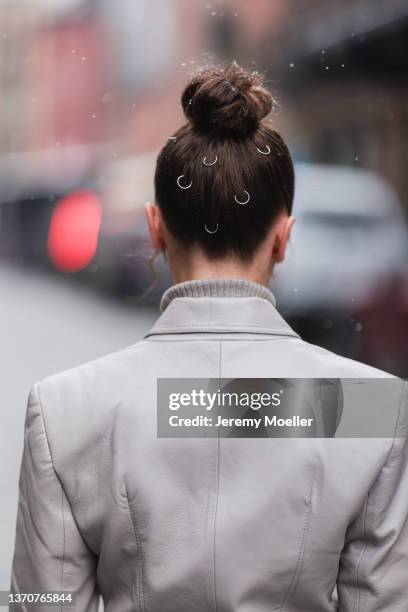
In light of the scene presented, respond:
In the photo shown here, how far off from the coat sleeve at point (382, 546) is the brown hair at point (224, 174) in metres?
0.30

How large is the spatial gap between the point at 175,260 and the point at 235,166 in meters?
0.15

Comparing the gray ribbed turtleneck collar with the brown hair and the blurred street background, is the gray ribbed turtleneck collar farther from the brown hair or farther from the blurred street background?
the blurred street background

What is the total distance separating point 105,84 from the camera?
30.8 feet

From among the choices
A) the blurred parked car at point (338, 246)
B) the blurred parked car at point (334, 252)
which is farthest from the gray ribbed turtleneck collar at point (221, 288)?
the blurred parked car at point (338, 246)

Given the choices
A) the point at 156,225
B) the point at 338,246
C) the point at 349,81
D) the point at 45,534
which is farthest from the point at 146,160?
the point at 45,534

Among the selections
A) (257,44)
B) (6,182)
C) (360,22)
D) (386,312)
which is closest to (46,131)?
(6,182)

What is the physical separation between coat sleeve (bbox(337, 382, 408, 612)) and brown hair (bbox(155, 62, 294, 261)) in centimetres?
30

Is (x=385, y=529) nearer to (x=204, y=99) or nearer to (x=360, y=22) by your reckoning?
(x=204, y=99)

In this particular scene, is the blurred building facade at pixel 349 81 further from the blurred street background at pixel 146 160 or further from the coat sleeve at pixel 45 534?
the coat sleeve at pixel 45 534

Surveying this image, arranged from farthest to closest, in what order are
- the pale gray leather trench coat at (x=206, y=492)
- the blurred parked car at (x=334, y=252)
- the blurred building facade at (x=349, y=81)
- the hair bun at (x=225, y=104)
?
the blurred building facade at (x=349, y=81)
the blurred parked car at (x=334, y=252)
the hair bun at (x=225, y=104)
the pale gray leather trench coat at (x=206, y=492)

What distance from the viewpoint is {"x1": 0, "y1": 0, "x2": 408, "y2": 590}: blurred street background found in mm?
6754

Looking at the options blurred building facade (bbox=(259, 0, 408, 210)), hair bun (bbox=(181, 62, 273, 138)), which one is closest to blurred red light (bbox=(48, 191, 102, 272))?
blurred building facade (bbox=(259, 0, 408, 210))

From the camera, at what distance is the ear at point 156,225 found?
4.85 feet

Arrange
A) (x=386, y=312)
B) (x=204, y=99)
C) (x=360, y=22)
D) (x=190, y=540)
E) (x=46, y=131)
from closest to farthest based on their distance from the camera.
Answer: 1. (x=190, y=540)
2. (x=204, y=99)
3. (x=386, y=312)
4. (x=360, y=22)
5. (x=46, y=131)
